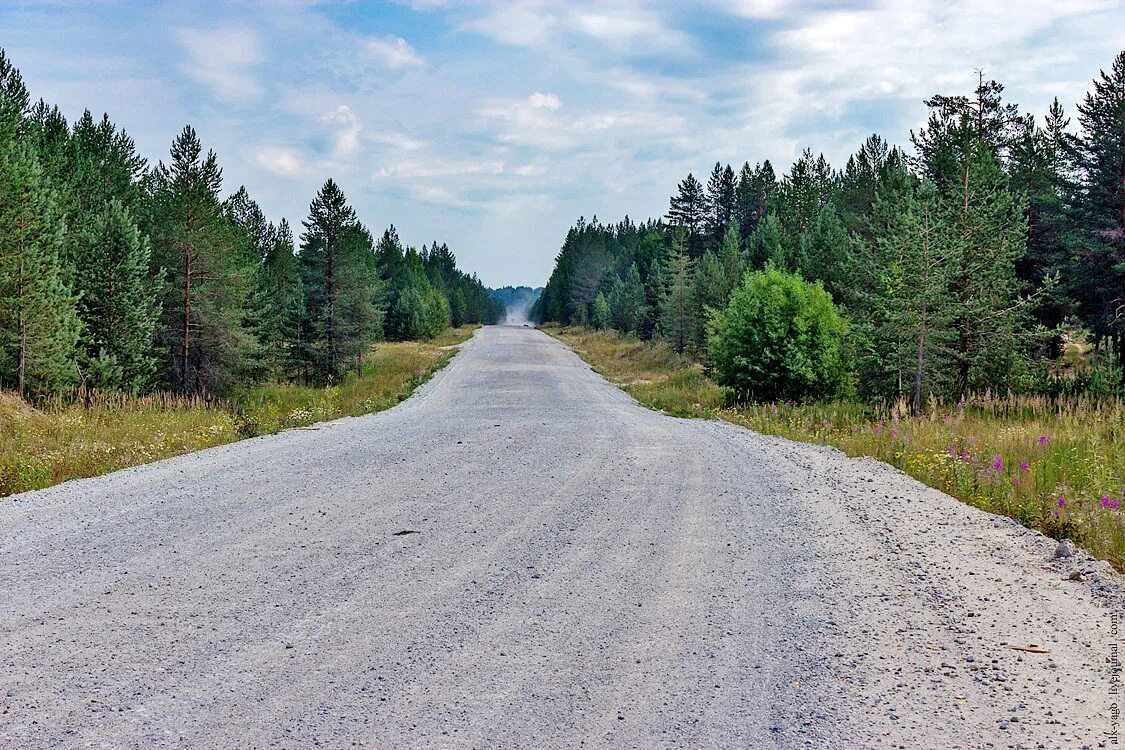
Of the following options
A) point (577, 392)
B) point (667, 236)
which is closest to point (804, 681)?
point (577, 392)

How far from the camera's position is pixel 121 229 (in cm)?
2241

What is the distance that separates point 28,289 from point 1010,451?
21779 mm

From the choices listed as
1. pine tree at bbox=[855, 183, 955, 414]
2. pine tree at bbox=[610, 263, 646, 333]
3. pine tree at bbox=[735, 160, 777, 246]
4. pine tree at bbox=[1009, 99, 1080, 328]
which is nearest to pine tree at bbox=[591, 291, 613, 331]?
pine tree at bbox=[610, 263, 646, 333]

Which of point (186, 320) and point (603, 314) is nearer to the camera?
point (186, 320)

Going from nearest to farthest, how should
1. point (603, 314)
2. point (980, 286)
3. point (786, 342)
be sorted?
point (980, 286), point (786, 342), point (603, 314)

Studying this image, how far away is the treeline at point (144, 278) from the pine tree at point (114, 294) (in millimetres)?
45

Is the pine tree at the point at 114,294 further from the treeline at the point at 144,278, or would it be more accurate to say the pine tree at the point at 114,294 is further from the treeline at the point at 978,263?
the treeline at the point at 978,263

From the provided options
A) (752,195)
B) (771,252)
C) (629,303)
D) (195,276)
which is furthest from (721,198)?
(195,276)

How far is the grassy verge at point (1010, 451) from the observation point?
261 inches

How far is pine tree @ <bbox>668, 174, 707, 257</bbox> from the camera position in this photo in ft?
258

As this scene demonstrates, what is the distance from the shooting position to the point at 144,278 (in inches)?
1035

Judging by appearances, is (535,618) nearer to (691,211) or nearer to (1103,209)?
(1103,209)

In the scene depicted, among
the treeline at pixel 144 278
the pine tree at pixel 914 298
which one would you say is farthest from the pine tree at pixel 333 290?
the pine tree at pixel 914 298

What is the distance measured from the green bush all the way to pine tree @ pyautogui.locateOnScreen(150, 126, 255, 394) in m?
19.5
